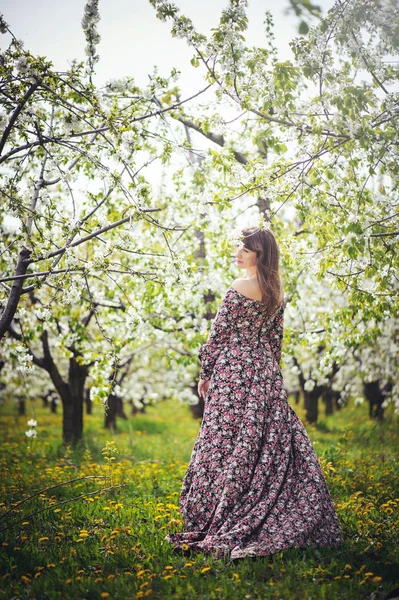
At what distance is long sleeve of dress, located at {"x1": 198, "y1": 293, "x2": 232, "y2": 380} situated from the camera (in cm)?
417

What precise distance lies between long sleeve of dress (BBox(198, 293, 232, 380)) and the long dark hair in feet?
1.10

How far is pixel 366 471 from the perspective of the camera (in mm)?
6160

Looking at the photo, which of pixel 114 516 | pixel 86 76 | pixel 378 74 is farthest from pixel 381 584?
pixel 86 76

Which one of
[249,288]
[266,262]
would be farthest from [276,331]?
[266,262]

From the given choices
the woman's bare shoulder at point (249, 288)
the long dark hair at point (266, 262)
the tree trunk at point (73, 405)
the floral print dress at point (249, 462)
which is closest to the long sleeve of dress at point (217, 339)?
the floral print dress at point (249, 462)

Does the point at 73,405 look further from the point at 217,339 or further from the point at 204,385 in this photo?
the point at 217,339

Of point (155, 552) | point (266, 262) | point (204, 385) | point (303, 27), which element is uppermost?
point (303, 27)

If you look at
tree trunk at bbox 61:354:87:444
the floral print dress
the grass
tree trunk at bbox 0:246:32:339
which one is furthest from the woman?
tree trunk at bbox 61:354:87:444

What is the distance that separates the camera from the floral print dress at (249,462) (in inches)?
141

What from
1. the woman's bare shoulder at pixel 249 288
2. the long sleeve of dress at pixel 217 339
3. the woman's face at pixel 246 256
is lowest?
the long sleeve of dress at pixel 217 339

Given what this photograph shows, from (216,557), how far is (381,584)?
105cm

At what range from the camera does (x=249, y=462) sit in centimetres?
380

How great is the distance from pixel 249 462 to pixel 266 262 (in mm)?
1653

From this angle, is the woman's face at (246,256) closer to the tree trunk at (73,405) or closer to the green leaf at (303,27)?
the green leaf at (303,27)
